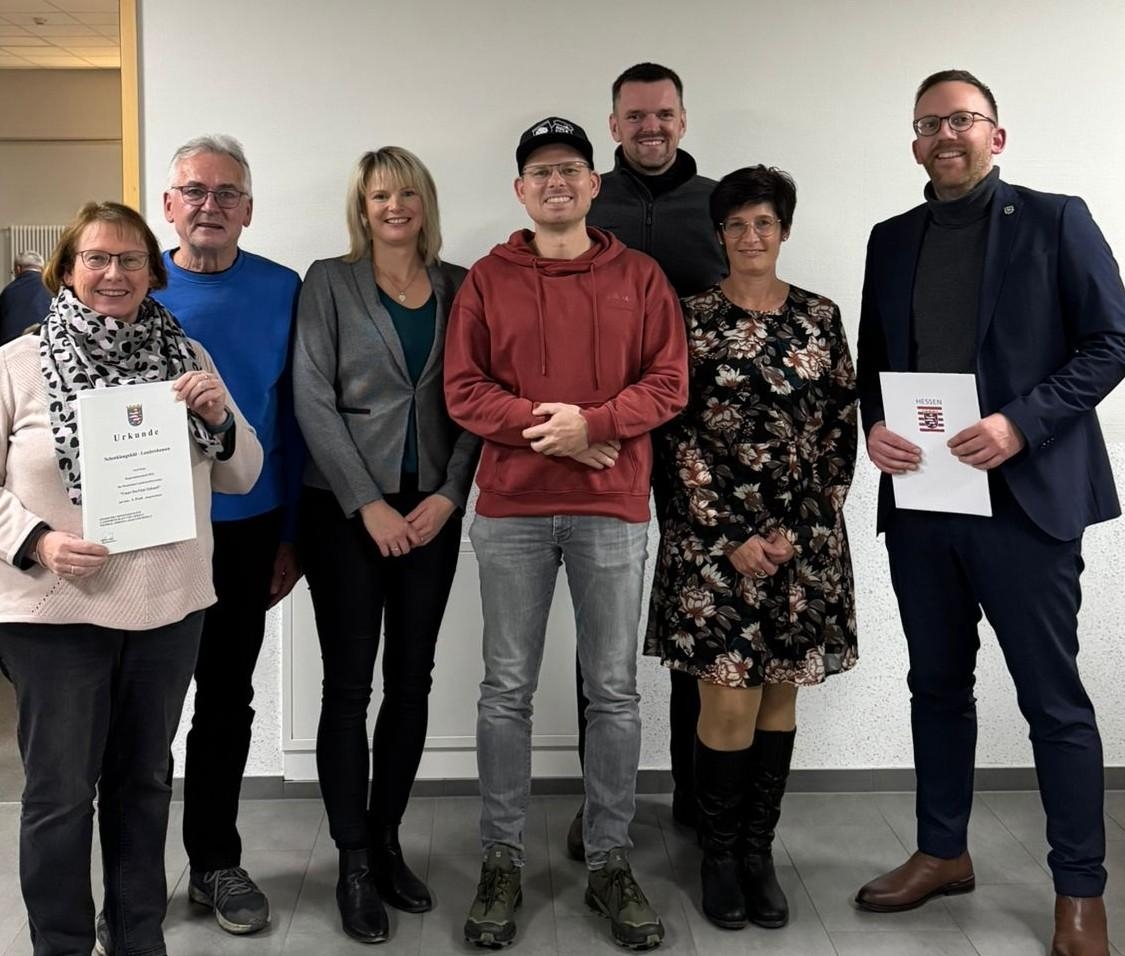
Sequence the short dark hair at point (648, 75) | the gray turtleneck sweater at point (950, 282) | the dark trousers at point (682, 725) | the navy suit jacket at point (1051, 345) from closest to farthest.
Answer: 1. the navy suit jacket at point (1051, 345)
2. the gray turtleneck sweater at point (950, 282)
3. the short dark hair at point (648, 75)
4. the dark trousers at point (682, 725)

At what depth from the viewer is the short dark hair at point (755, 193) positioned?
235 centimetres

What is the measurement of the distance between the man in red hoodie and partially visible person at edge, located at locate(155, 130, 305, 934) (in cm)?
41

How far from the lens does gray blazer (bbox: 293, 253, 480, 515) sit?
234cm

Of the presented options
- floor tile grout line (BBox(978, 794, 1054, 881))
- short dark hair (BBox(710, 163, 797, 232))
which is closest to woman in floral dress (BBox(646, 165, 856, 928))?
short dark hair (BBox(710, 163, 797, 232))

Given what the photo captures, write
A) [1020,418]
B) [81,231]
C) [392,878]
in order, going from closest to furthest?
[81,231] → [1020,418] → [392,878]

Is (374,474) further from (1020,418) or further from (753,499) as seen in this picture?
(1020,418)

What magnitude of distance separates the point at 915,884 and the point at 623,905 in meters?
0.72

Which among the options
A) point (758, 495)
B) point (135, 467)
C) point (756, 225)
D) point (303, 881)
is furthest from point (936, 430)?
point (303, 881)

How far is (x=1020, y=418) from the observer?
2213 mm

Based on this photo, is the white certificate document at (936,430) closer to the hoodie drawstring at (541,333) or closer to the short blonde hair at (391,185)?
the hoodie drawstring at (541,333)

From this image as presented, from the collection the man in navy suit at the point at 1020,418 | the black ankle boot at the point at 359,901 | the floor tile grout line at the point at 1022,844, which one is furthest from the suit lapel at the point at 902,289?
the black ankle boot at the point at 359,901

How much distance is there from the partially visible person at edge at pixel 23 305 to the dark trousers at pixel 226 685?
87 centimetres

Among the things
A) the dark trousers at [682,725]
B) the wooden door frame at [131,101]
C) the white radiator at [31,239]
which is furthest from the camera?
the white radiator at [31,239]

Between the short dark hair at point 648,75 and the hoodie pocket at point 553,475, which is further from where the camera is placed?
the short dark hair at point 648,75
